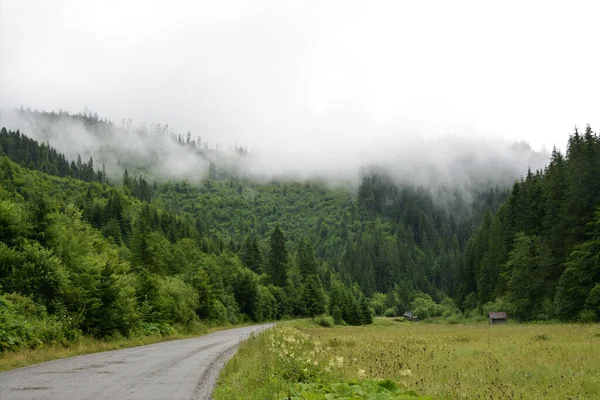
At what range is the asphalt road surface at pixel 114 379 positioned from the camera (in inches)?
445

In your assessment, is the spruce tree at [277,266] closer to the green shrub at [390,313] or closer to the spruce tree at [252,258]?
the spruce tree at [252,258]

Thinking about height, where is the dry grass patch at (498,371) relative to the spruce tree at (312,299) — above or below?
above

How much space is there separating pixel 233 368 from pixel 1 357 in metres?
9.09

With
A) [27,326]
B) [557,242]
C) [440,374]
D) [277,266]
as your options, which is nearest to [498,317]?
[557,242]

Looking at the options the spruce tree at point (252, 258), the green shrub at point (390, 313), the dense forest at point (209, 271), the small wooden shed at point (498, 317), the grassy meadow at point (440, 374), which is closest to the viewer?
the grassy meadow at point (440, 374)

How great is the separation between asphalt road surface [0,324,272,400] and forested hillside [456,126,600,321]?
4003 cm

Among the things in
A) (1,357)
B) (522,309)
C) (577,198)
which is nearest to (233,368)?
(1,357)

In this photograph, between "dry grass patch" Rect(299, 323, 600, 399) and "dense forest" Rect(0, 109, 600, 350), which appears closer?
"dry grass patch" Rect(299, 323, 600, 399)

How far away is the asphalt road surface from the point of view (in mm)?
11312

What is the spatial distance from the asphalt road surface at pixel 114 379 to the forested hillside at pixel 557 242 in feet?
131

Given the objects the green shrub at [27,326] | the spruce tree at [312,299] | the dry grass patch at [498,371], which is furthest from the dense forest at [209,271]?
the dry grass patch at [498,371]

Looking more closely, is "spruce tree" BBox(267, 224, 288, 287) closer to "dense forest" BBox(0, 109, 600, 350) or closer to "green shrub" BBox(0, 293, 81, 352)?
"dense forest" BBox(0, 109, 600, 350)

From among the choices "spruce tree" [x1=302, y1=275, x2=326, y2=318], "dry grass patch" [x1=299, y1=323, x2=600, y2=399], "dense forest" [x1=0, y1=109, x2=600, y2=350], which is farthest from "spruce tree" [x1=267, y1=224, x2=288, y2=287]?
"dry grass patch" [x1=299, y1=323, x2=600, y2=399]

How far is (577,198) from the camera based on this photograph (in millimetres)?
49344
